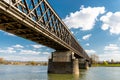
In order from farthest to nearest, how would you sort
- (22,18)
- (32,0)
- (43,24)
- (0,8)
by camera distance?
(43,24)
(32,0)
(22,18)
(0,8)

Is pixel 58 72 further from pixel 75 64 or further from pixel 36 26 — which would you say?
pixel 36 26

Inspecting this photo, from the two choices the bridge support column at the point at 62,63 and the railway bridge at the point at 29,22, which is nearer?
the railway bridge at the point at 29,22

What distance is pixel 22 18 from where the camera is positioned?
26.0 meters

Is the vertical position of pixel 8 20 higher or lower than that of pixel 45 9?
lower

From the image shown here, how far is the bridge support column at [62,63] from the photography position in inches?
2373

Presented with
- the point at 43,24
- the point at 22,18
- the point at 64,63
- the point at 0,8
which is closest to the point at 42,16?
the point at 43,24

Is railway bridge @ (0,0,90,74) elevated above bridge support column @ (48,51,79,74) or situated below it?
above

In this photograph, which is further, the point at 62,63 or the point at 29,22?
the point at 62,63

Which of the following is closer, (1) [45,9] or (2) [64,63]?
(1) [45,9]

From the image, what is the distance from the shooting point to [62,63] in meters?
60.8

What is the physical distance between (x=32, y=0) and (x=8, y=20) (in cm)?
445

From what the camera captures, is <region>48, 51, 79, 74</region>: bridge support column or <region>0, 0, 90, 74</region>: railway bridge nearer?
<region>0, 0, 90, 74</region>: railway bridge

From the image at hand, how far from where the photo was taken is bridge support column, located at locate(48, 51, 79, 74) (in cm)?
6028

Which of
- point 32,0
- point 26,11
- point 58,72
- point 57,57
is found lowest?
point 58,72
